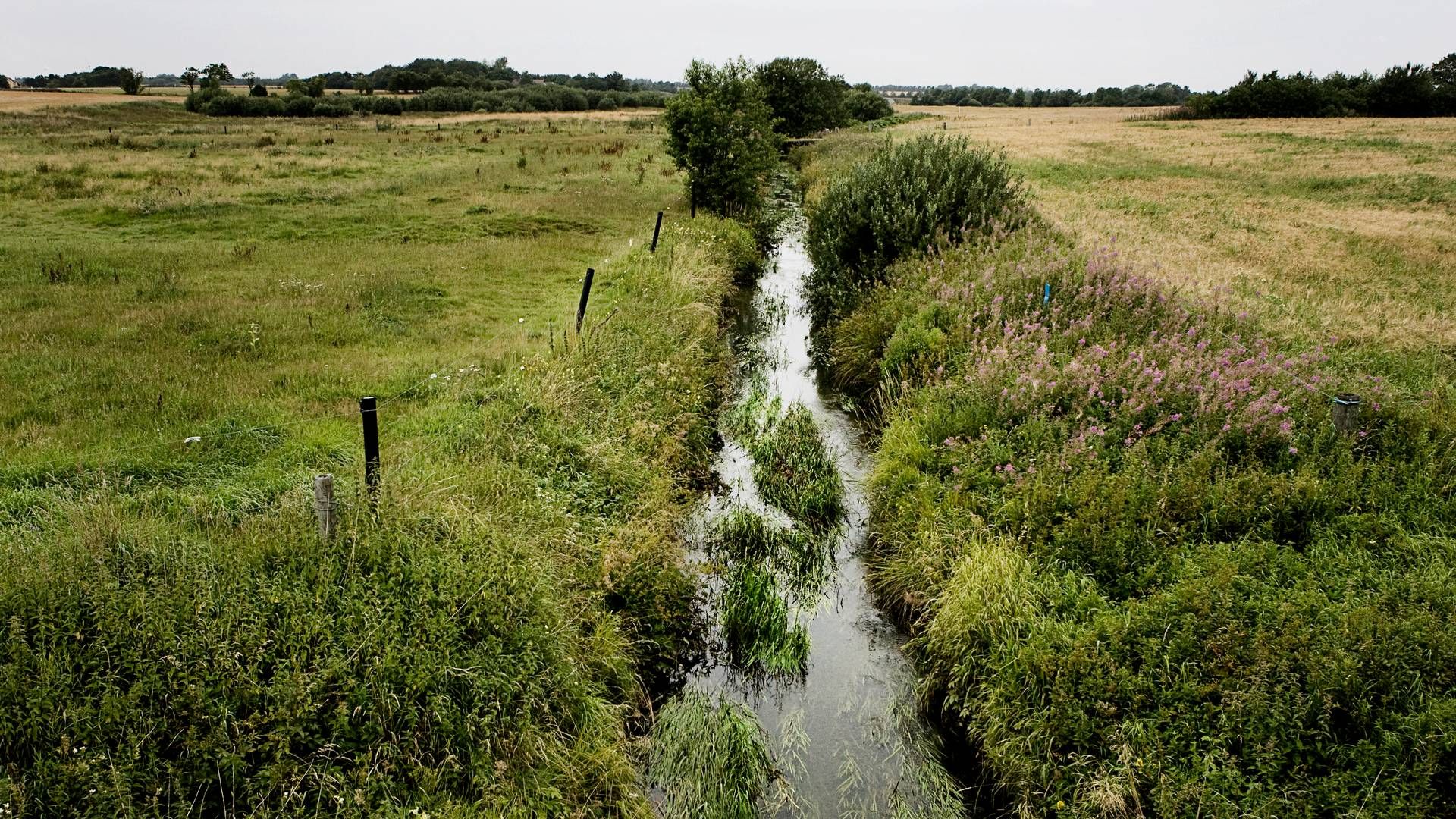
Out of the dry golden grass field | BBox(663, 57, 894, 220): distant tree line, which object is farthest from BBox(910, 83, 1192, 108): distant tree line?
BBox(663, 57, 894, 220): distant tree line

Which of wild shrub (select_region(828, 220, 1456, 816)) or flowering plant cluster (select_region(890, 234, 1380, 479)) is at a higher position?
flowering plant cluster (select_region(890, 234, 1380, 479))

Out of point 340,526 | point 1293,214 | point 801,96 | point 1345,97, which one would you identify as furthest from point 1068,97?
point 340,526

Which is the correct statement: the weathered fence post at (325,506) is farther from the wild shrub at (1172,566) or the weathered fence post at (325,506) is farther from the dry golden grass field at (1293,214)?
the dry golden grass field at (1293,214)

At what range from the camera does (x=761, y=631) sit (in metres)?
7.33

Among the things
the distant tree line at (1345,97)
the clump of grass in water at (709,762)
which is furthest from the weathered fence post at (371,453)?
the distant tree line at (1345,97)

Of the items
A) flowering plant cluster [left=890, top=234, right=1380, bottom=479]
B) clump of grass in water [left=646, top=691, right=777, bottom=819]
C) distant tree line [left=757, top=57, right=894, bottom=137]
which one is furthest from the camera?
distant tree line [left=757, top=57, right=894, bottom=137]

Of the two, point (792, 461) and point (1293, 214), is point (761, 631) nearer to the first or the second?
point (792, 461)

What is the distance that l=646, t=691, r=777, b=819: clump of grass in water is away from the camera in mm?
5504

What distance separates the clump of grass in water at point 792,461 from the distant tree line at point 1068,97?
447 feet

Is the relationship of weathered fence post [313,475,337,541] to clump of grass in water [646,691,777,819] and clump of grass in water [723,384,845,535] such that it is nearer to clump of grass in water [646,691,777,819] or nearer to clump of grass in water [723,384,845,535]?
clump of grass in water [646,691,777,819]

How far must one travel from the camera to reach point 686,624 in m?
7.28

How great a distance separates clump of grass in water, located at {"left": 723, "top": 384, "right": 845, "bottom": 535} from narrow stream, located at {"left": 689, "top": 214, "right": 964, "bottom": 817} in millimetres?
227

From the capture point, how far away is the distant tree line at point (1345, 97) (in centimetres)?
6675

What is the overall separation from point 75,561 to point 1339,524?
968 centimetres
